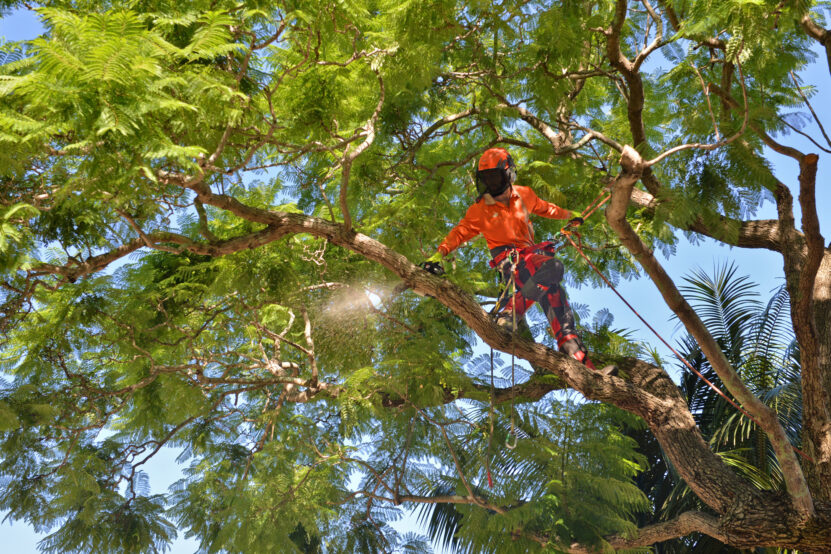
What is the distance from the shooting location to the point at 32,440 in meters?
6.65

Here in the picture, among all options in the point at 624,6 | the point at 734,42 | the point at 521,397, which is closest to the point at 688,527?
the point at 521,397

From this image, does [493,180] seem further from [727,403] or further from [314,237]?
[727,403]

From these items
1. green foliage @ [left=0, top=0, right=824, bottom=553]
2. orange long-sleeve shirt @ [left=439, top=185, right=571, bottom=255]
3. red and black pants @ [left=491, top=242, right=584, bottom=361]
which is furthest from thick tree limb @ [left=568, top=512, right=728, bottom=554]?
orange long-sleeve shirt @ [left=439, top=185, right=571, bottom=255]

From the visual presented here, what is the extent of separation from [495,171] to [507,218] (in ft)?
1.36

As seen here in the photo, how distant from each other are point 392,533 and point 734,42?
24.5 feet

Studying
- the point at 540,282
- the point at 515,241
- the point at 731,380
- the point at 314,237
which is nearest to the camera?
the point at 731,380

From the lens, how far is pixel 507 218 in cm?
576

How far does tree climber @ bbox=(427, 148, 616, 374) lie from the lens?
5.62 meters

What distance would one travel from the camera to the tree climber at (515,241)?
562 cm

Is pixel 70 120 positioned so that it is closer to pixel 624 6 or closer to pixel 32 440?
pixel 624 6

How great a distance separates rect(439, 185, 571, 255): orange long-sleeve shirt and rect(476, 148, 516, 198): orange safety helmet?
5.2 inches

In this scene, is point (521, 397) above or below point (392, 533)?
above

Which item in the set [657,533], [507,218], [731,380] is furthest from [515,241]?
[657,533]

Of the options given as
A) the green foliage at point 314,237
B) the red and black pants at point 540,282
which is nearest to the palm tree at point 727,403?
the green foliage at point 314,237
